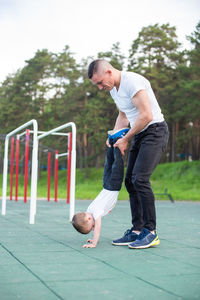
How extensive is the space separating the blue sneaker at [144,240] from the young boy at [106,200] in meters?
0.33

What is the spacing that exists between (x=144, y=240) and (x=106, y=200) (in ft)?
1.53

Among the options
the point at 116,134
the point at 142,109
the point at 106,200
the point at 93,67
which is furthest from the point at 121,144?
the point at 93,67

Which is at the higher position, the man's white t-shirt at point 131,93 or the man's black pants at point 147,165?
the man's white t-shirt at point 131,93

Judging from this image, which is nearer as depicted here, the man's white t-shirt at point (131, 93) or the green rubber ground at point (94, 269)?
the green rubber ground at point (94, 269)

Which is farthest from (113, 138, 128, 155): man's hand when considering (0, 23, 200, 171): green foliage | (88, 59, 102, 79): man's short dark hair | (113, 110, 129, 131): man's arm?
(0, 23, 200, 171): green foliage

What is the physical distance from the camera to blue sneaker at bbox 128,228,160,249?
12.2ft

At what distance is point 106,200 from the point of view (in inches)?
153

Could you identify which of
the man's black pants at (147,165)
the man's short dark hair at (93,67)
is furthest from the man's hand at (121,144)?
the man's short dark hair at (93,67)

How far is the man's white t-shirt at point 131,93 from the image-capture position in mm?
3699

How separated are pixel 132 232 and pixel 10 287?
1.97 meters

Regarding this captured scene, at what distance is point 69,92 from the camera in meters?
37.4

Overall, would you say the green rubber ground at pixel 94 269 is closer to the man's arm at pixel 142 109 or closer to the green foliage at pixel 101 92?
the man's arm at pixel 142 109

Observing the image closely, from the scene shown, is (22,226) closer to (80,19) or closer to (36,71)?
(80,19)

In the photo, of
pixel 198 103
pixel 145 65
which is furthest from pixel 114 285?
pixel 145 65
